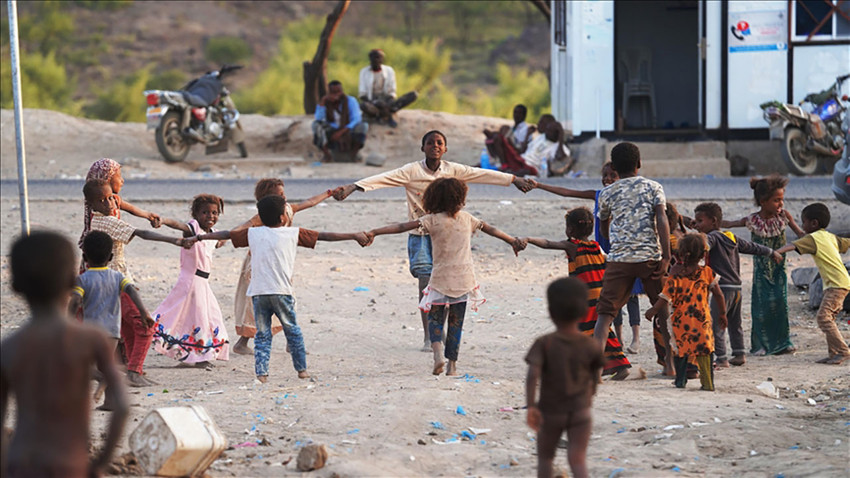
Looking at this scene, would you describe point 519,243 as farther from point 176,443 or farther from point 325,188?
point 325,188

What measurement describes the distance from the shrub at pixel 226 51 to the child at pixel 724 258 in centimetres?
3523

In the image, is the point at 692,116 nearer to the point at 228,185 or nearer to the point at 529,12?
the point at 228,185

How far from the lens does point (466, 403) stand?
546 cm

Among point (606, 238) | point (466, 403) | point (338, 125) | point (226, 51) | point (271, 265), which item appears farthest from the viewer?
point (226, 51)

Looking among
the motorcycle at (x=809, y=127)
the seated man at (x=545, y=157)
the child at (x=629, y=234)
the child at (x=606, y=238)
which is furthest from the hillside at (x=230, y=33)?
the child at (x=629, y=234)

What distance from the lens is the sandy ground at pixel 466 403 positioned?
4.61 metres

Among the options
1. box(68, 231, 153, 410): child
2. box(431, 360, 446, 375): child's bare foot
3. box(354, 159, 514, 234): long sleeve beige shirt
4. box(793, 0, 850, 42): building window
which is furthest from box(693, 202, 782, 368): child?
box(793, 0, 850, 42): building window

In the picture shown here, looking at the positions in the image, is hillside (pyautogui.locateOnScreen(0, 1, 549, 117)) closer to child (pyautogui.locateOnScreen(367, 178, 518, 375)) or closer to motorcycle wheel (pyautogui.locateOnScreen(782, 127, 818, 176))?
motorcycle wheel (pyautogui.locateOnScreen(782, 127, 818, 176))

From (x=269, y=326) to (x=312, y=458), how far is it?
2018 millimetres

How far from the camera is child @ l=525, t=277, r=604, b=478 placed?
3.75 meters

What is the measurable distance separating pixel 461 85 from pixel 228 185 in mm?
25671

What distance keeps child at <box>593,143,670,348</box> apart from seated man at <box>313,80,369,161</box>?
10929 millimetres

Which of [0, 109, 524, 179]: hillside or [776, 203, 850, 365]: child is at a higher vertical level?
[0, 109, 524, 179]: hillside

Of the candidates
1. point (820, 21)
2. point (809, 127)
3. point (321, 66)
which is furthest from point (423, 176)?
point (321, 66)
